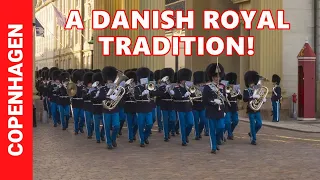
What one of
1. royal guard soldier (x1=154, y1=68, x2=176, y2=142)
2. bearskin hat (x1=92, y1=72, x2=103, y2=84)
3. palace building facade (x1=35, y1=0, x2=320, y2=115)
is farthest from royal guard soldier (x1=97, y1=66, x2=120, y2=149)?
palace building facade (x1=35, y1=0, x2=320, y2=115)

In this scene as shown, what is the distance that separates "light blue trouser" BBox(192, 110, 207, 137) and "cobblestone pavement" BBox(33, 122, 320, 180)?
347 millimetres

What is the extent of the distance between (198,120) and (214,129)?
121 inches

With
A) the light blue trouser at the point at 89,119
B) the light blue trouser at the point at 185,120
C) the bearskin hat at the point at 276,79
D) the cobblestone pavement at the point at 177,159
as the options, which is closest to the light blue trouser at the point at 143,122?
the cobblestone pavement at the point at 177,159

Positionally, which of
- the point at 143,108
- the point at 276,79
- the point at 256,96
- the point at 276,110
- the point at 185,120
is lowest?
the point at 276,110

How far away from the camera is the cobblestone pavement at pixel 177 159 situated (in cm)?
1154

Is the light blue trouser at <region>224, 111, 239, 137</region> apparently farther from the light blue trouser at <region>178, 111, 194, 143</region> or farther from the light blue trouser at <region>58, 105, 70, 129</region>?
the light blue trouser at <region>58, 105, 70, 129</region>

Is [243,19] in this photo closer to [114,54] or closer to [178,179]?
[114,54]

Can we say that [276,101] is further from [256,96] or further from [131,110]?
[131,110]

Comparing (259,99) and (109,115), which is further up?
(259,99)

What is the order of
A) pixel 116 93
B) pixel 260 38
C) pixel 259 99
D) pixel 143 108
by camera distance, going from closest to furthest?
pixel 116 93 → pixel 143 108 → pixel 259 99 → pixel 260 38

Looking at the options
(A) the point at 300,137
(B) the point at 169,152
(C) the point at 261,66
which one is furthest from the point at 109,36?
(B) the point at 169,152

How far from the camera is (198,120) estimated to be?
17875 millimetres

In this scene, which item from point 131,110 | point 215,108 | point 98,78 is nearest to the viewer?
point 215,108

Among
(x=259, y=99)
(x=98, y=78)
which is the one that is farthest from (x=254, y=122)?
(x=98, y=78)
